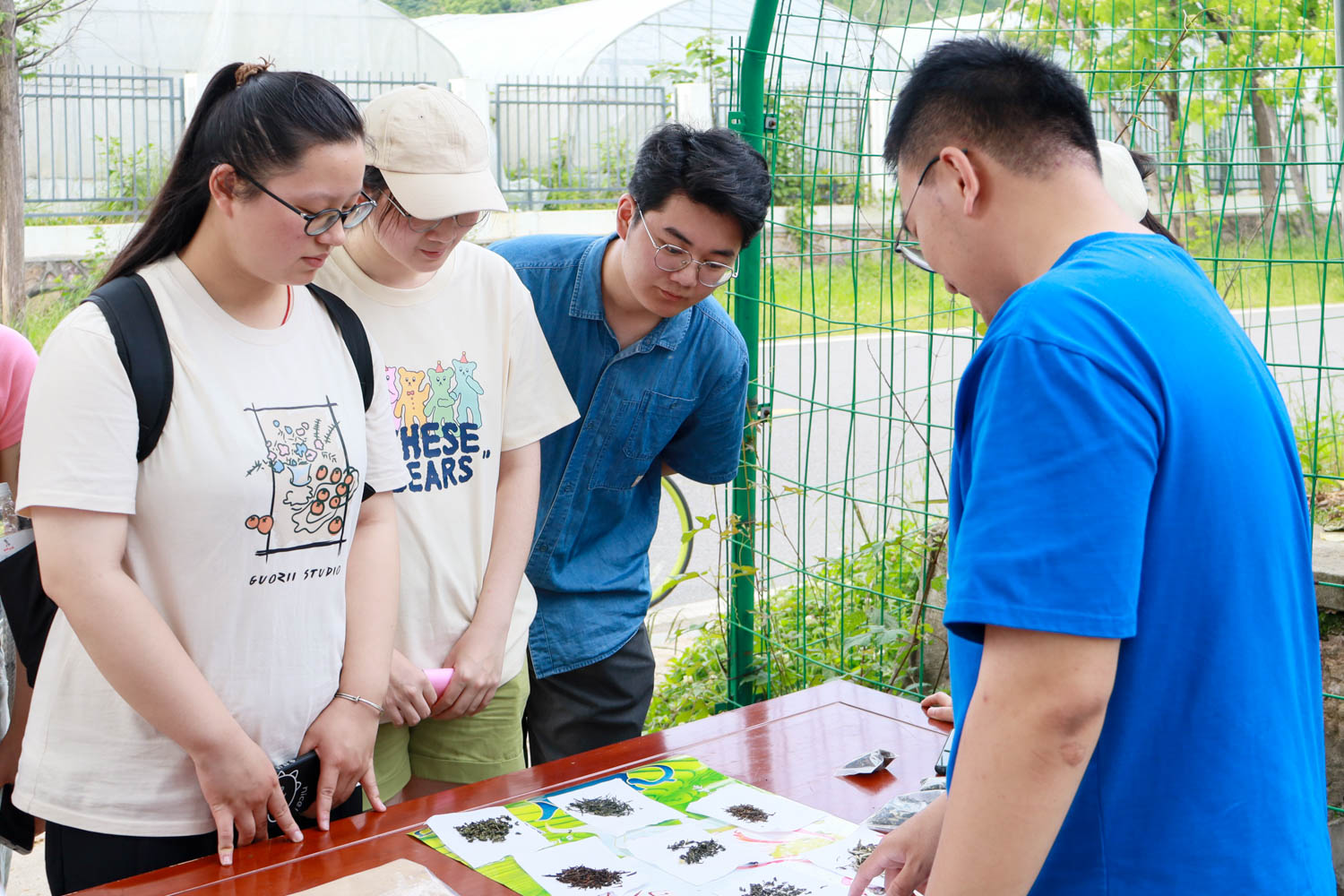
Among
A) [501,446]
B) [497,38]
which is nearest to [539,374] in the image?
[501,446]

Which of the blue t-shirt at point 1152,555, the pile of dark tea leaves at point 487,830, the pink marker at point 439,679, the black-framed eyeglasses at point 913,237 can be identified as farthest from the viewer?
the pink marker at point 439,679

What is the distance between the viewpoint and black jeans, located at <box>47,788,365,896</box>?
1.42 m

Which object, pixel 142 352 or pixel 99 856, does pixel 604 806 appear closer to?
pixel 99 856

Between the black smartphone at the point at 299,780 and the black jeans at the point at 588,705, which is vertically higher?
the black smartphone at the point at 299,780

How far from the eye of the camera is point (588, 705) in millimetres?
2176

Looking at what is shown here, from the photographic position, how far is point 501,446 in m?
1.90

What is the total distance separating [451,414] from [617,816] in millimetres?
638

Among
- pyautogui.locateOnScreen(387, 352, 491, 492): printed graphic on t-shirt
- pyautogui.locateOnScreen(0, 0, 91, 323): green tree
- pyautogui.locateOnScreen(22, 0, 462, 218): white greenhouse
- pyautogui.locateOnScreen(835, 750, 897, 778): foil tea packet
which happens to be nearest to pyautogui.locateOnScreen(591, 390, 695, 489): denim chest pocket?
pyautogui.locateOnScreen(387, 352, 491, 492): printed graphic on t-shirt

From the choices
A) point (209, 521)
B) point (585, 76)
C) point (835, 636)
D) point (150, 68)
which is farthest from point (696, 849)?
point (585, 76)

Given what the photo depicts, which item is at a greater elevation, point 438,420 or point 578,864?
point 438,420

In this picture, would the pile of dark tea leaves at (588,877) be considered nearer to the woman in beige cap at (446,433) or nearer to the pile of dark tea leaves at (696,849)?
the pile of dark tea leaves at (696,849)

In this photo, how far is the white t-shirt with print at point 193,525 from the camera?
1.32 metres

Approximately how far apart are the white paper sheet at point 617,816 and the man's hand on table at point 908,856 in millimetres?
339

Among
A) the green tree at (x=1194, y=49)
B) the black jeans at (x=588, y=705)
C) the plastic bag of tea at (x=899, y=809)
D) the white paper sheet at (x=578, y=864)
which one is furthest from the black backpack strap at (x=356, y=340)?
the green tree at (x=1194, y=49)
